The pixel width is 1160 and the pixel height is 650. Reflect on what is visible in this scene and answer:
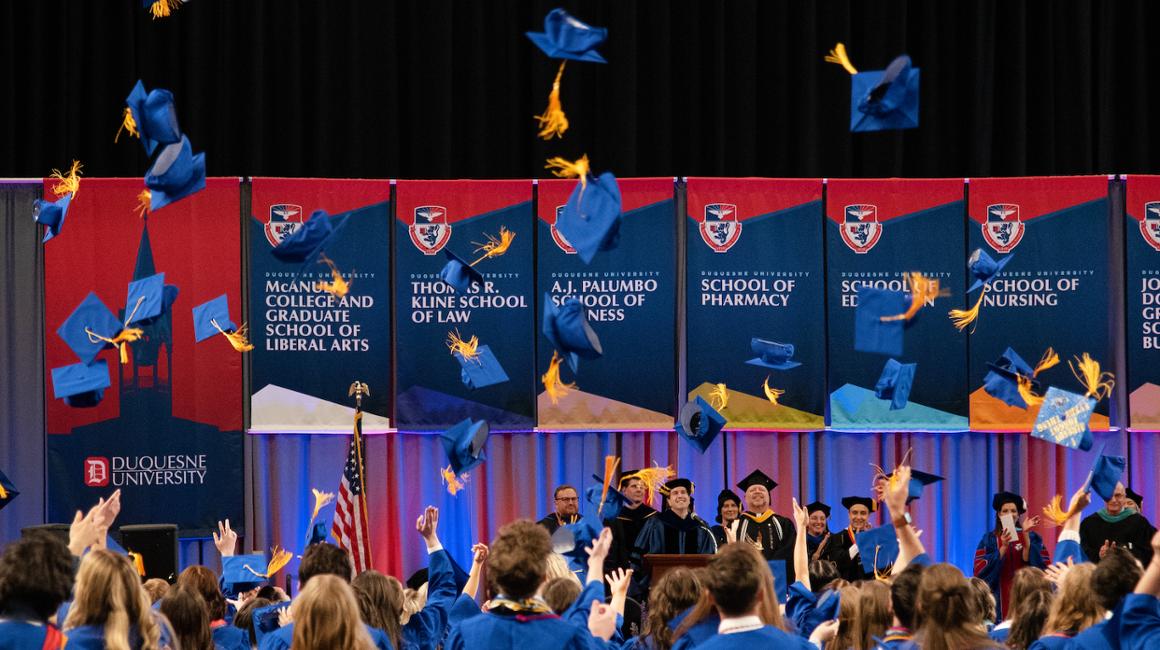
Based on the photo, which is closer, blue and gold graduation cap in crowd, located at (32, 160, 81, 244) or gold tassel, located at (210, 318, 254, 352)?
blue and gold graduation cap in crowd, located at (32, 160, 81, 244)

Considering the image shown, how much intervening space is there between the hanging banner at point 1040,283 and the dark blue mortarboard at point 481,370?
3.64 metres

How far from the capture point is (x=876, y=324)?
943 centimetres

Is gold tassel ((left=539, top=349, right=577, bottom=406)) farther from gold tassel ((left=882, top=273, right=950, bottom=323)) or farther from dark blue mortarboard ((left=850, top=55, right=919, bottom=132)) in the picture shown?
dark blue mortarboard ((left=850, top=55, right=919, bottom=132))

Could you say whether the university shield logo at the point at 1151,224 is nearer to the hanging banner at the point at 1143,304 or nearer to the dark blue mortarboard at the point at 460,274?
the hanging banner at the point at 1143,304

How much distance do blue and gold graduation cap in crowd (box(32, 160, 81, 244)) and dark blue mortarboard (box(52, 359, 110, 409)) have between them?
0.96 metres

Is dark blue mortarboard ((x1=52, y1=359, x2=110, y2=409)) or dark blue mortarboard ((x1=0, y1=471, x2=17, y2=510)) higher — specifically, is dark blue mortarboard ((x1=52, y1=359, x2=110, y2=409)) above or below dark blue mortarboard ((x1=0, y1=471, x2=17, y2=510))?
above

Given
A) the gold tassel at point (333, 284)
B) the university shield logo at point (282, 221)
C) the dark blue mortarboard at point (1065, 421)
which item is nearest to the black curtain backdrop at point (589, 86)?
the university shield logo at point (282, 221)

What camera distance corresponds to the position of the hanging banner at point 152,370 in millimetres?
10305

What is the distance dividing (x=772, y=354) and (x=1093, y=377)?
7.91ft

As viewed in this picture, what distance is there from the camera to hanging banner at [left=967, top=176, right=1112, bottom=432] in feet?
34.4

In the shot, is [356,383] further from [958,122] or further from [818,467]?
[958,122]

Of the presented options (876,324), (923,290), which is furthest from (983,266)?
(876,324)

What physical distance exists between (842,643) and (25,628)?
2421mm

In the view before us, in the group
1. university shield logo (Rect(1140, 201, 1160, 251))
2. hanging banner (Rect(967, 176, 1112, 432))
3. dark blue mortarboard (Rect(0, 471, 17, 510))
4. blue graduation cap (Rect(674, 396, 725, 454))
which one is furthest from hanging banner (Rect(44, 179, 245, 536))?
university shield logo (Rect(1140, 201, 1160, 251))
